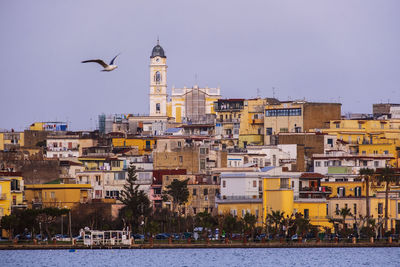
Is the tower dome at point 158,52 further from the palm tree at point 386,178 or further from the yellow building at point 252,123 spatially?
the palm tree at point 386,178

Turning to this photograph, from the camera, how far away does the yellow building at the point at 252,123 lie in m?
124

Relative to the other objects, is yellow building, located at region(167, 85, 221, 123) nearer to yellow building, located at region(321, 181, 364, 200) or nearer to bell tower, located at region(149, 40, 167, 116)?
bell tower, located at region(149, 40, 167, 116)

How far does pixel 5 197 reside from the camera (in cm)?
9306

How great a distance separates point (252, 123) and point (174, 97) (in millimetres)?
29805

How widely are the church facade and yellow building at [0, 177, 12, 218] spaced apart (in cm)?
5838

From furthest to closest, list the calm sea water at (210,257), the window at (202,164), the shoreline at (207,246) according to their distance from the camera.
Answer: the window at (202,164) < the shoreline at (207,246) < the calm sea water at (210,257)

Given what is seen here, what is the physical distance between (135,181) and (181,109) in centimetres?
5281

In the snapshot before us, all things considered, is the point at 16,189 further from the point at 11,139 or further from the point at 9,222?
the point at 11,139

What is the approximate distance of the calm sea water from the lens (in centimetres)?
7730

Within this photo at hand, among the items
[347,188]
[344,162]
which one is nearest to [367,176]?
[347,188]

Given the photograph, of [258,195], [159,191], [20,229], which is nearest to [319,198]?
[258,195]

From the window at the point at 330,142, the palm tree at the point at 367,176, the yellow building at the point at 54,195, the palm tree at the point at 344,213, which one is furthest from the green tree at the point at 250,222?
the window at the point at 330,142

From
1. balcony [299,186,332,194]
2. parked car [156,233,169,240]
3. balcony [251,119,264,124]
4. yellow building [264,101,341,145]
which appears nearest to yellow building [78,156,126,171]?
parked car [156,233,169,240]

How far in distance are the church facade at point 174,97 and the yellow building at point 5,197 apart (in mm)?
58376
